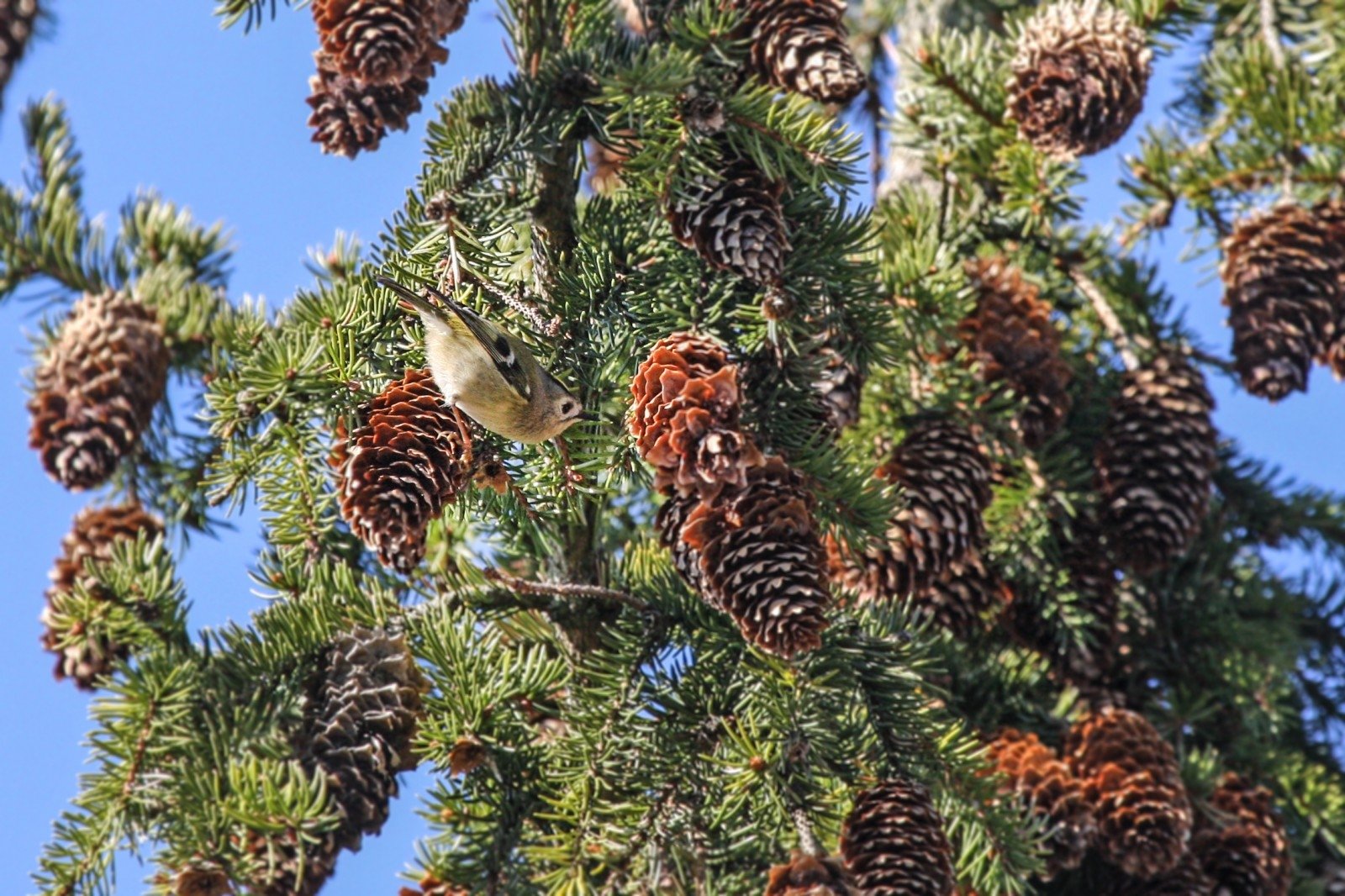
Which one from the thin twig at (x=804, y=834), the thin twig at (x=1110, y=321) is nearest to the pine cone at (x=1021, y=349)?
the thin twig at (x=1110, y=321)

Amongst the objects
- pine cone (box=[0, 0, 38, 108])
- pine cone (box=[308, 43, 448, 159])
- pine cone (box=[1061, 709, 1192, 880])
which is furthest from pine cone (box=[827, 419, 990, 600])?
pine cone (box=[0, 0, 38, 108])

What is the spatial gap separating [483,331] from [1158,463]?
55.2 inches

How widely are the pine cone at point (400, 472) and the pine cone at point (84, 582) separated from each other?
656 millimetres

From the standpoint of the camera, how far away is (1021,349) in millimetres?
2480

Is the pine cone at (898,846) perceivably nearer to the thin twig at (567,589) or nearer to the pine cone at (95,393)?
the thin twig at (567,589)

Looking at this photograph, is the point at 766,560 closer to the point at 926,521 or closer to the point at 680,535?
the point at 680,535

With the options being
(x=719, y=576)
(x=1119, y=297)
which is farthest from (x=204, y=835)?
(x=1119, y=297)

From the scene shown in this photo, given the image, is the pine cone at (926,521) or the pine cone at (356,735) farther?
the pine cone at (926,521)

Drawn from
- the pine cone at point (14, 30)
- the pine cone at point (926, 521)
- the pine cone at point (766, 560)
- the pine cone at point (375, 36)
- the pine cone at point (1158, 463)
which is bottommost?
the pine cone at point (766, 560)

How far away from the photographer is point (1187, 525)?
8.18ft

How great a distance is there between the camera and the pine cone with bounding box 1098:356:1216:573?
249cm

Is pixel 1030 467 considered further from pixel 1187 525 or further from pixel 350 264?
pixel 350 264

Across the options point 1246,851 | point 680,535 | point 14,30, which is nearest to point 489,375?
point 680,535

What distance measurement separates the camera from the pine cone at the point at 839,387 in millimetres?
2062
